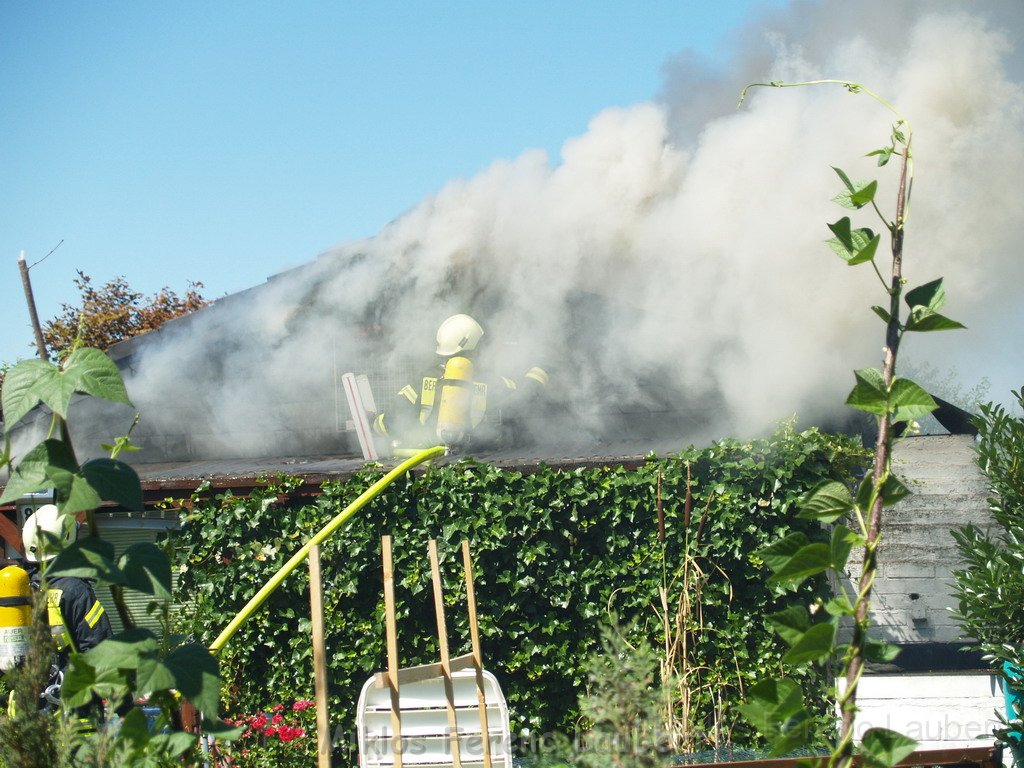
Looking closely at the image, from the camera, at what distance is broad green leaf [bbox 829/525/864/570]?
1.62 metres

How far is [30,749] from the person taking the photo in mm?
2029

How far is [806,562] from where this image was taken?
171 cm

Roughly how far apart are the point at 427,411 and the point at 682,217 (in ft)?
10.1

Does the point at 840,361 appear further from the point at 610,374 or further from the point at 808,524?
the point at 808,524

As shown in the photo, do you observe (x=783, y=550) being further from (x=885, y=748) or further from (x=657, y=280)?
(x=657, y=280)

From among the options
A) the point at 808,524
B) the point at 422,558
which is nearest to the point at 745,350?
the point at 808,524

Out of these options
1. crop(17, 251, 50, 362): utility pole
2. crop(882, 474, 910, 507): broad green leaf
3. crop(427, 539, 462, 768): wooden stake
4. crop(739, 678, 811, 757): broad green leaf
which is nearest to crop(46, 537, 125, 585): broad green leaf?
crop(739, 678, 811, 757): broad green leaf

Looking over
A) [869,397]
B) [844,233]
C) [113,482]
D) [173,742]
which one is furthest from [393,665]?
[844,233]

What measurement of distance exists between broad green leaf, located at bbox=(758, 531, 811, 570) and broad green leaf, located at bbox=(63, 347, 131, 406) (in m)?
1.30

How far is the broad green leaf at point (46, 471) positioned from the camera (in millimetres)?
1883

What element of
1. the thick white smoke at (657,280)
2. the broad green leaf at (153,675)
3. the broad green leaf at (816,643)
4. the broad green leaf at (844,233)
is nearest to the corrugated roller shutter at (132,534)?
the thick white smoke at (657,280)

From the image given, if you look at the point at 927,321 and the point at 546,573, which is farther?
the point at 546,573

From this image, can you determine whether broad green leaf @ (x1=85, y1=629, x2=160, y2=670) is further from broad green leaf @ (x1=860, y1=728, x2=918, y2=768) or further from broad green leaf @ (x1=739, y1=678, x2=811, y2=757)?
broad green leaf @ (x1=860, y1=728, x2=918, y2=768)

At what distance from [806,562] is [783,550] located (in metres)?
0.11
